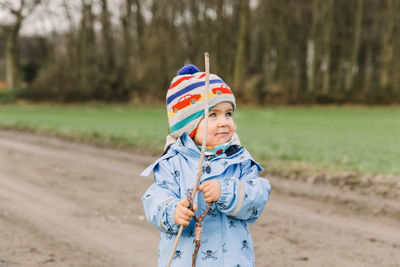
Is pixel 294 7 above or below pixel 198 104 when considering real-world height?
above

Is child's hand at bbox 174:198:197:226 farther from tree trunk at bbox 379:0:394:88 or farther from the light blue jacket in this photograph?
tree trunk at bbox 379:0:394:88

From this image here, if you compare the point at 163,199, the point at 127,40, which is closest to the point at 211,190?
the point at 163,199

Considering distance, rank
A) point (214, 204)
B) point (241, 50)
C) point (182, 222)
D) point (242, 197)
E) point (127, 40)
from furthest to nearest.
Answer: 1. point (127, 40)
2. point (241, 50)
3. point (214, 204)
4. point (242, 197)
5. point (182, 222)

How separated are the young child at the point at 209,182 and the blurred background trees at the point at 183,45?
28901 millimetres

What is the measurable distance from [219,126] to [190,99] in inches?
8.3

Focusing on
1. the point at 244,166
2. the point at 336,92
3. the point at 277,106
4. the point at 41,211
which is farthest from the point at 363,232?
the point at 336,92

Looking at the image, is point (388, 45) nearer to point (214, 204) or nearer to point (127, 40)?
point (127, 40)

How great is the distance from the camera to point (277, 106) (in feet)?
106

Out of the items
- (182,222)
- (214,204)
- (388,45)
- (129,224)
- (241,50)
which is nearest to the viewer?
(182,222)

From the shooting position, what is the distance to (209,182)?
7.67ft

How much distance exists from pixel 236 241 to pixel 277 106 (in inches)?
1194

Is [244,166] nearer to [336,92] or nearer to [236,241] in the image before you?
[236,241]

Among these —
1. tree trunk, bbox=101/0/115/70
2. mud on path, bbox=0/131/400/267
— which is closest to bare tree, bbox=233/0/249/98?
tree trunk, bbox=101/0/115/70

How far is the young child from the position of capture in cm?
241
